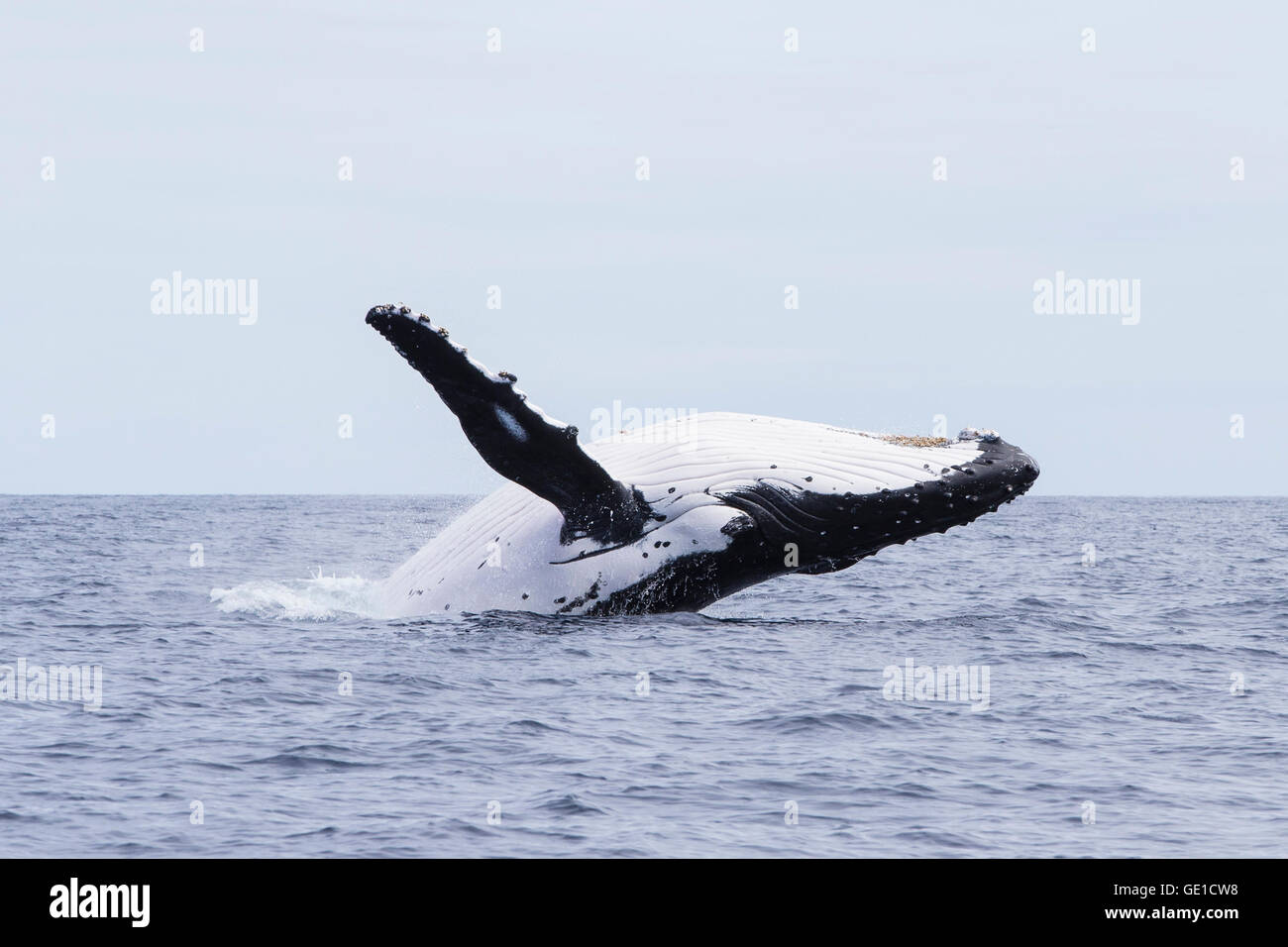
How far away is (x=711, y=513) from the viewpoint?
40.4 ft

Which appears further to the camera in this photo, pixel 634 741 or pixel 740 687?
pixel 740 687

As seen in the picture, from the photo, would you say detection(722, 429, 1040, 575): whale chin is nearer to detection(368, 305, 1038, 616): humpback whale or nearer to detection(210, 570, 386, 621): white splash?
detection(368, 305, 1038, 616): humpback whale

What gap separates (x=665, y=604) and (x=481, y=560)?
5.17 ft

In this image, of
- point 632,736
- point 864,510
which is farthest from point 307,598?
point 632,736

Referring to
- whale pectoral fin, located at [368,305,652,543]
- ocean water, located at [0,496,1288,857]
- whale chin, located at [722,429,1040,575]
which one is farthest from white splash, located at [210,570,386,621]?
whale chin, located at [722,429,1040,575]

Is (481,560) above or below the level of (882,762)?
above

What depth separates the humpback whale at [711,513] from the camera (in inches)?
479

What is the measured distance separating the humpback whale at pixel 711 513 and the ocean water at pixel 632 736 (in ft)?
1.09

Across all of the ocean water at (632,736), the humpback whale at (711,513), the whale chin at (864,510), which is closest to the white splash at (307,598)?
the ocean water at (632,736)

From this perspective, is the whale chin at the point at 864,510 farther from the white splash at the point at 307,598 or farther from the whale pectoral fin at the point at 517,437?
the white splash at the point at 307,598

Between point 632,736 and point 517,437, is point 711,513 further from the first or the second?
point 632,736
